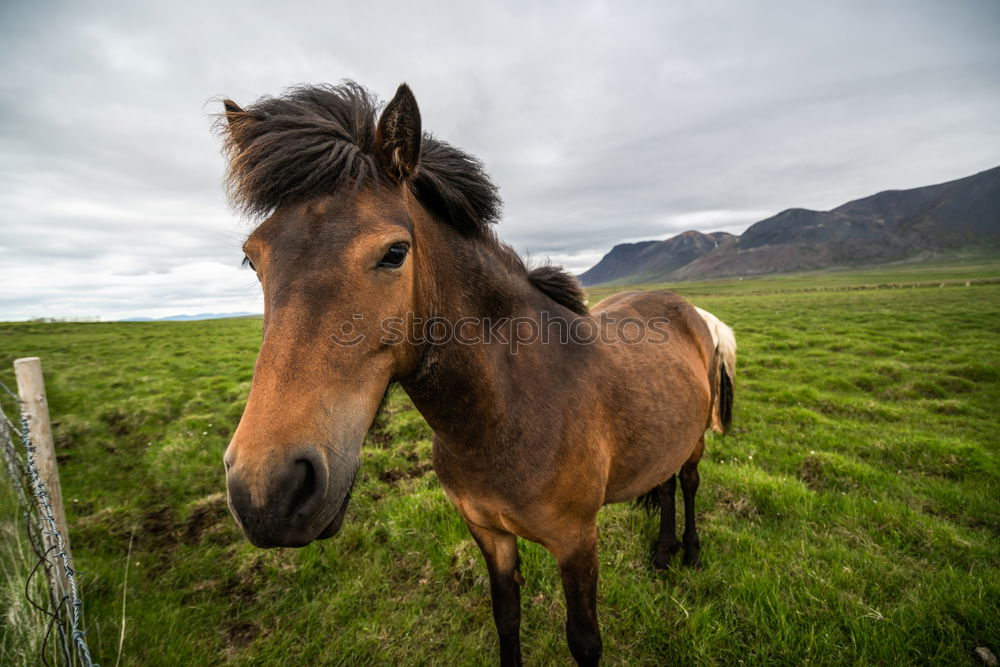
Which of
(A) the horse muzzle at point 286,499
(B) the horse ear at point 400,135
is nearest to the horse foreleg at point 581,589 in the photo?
(A) the horse muzzle at point 286,499

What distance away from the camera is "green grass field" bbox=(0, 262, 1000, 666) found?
2938mm

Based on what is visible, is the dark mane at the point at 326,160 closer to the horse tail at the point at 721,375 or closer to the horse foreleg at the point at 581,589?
the horse foreleg at the point at 581,589

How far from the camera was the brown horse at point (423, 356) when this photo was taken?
1.36 m

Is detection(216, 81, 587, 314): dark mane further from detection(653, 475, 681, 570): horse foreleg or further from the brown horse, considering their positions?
detection(653, 475, 681, 570): horse foreleg

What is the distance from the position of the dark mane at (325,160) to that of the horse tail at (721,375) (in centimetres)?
353

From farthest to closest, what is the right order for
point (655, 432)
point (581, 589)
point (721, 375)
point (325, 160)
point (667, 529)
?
point (721, 375) < point (667, 529) < point (655, 432) < point (581, 589) < point (325, 160)

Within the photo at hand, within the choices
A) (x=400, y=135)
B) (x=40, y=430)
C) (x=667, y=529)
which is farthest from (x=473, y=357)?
(x=40, y=430)

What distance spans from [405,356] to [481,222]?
1018 millimetres

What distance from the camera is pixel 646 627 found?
3.10 meters

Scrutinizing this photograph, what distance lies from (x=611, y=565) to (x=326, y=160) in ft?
13.6

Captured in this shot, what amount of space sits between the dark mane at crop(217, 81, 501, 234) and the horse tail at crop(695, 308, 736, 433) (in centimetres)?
353

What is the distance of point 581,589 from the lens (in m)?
2.45

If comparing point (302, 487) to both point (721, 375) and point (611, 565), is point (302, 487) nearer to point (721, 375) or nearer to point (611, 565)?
point (611, 565)

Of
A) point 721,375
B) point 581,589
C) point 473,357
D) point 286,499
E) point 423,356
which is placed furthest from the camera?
point 721,375
